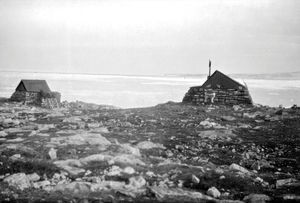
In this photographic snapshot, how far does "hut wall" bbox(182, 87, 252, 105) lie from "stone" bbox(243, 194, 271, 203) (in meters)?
18.8

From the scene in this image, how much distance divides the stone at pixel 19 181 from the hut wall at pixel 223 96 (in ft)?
65.9

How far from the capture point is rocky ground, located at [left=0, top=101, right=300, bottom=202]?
6.06 meters

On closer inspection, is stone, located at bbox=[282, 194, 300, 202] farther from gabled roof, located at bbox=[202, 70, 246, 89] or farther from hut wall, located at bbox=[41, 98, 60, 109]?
hut wall, located at bbox=[41, 98, 60, 109]

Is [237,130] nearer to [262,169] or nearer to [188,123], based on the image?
[188,123]

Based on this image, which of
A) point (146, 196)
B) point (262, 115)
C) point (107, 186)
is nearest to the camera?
point (146, 196)

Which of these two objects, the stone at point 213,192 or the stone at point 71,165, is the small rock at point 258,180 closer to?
the stone at point 213,192

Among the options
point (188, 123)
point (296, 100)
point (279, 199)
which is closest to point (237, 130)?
point (188, 123)

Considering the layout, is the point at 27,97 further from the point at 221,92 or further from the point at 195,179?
the point at 195,179

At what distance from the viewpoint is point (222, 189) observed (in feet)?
22.0

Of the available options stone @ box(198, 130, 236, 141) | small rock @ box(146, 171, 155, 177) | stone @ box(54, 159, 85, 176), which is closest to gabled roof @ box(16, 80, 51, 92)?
stone @ box(198, 130, 236, 141)

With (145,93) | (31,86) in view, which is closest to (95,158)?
(31,86)

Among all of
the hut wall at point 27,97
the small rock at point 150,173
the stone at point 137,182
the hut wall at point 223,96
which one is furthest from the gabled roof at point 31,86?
the stone at point 137,182

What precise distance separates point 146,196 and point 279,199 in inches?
112

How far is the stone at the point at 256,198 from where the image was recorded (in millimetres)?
5926
